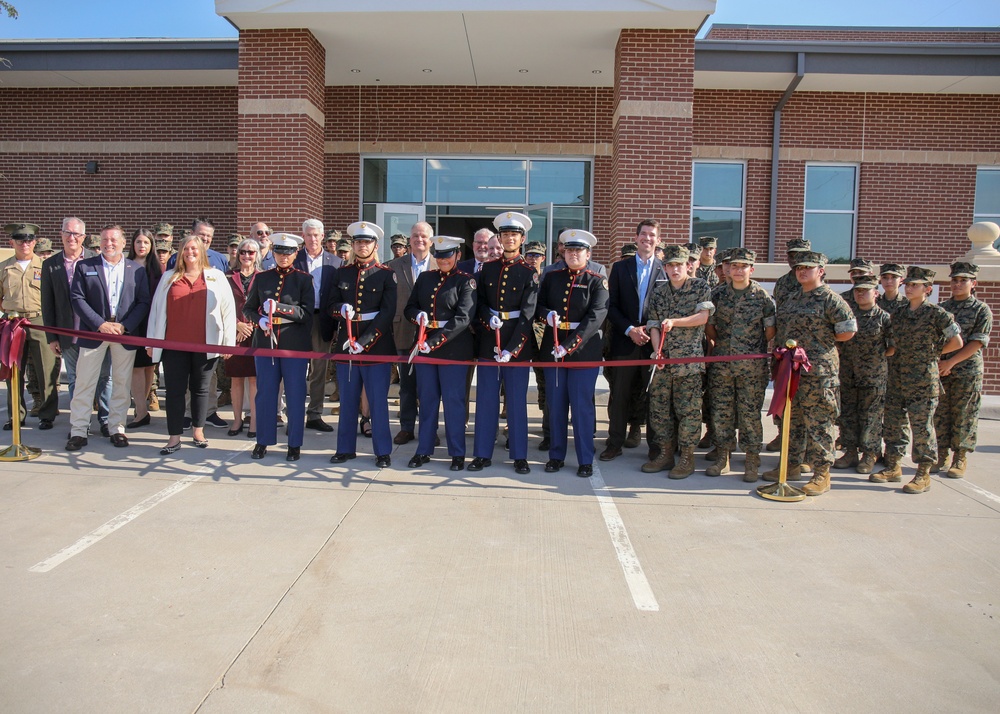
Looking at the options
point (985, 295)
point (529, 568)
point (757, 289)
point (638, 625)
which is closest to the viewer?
point (638, 625)

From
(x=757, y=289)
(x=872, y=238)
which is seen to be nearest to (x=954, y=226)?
(x=872, y=238)

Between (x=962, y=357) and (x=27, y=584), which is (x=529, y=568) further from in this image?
(x=962, y=357)

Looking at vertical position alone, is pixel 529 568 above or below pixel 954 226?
below

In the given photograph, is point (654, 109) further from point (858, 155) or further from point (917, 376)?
point (917, 376)

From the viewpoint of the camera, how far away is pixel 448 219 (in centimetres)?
1395

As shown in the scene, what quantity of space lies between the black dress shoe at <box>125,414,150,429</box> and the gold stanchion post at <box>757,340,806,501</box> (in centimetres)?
605

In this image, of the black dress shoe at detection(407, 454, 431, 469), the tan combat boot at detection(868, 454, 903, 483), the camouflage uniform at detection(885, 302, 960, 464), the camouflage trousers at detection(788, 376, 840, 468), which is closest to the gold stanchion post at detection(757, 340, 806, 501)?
the camouflage trousers at detection(788, 376, 840, 468)

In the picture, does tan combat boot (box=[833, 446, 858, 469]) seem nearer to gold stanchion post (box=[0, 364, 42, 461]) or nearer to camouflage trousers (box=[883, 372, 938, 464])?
camouflage trousers (box=[883, 372, 938, 464])

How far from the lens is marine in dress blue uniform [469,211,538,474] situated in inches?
243

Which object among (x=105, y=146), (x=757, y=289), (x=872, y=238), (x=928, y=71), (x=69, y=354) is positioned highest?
(x=928, y=71)

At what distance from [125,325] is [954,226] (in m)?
13.7

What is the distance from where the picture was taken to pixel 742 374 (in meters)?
6.18

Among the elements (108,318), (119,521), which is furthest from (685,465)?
(108,318)

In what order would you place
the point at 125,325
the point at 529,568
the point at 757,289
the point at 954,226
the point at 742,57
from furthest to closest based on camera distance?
the point at 954,226 → the point at 742,57 → the point at 125,325 → the point at 757,289 → the point at 529,568
